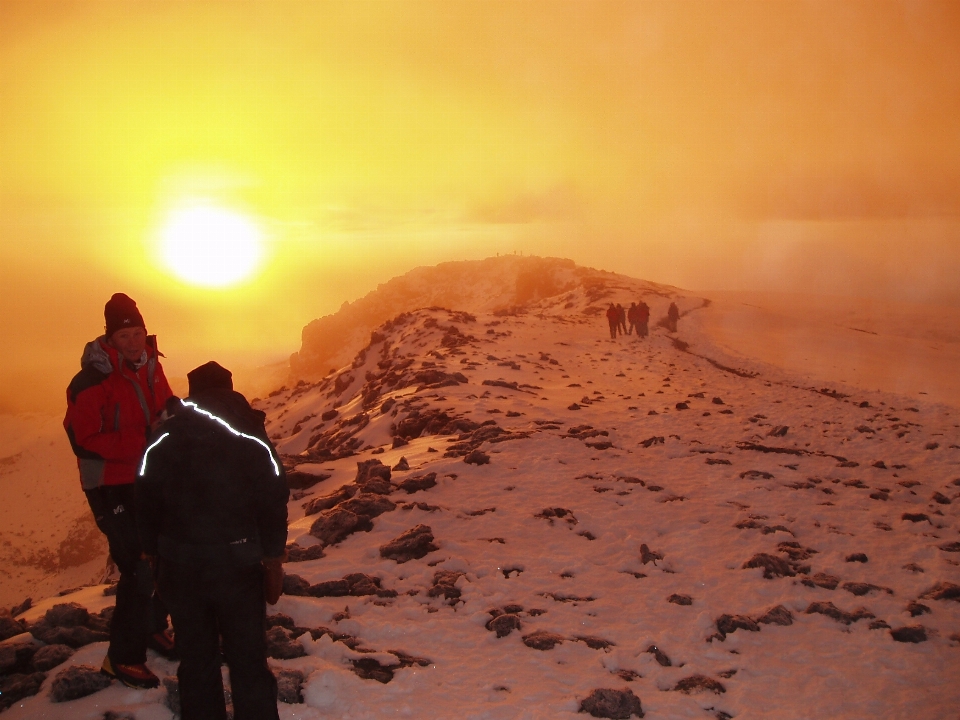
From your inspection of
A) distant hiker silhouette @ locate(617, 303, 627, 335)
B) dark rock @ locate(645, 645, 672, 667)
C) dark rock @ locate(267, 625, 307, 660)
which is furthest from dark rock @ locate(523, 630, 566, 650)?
distant hiker silhouette @ locate(617, 303, 627, 335)

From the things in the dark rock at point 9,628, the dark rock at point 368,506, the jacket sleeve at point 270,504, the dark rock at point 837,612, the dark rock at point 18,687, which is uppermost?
the jacket sleeve at point 270,504

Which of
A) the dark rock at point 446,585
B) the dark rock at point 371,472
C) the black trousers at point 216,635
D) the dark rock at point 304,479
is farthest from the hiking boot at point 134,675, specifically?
the dark rock at point 304,479

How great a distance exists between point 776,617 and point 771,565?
1.37 m

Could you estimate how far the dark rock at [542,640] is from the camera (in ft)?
23.4

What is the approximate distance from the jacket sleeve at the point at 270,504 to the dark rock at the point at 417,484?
730 cm

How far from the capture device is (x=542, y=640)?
23.5 feet

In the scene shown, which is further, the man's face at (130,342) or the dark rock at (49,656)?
the dark rock at (49,656)

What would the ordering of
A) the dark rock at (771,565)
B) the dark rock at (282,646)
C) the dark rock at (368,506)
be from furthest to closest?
the dark rock at (368,506)
the dark rock at (771,565)
the dark rock at (282,646)

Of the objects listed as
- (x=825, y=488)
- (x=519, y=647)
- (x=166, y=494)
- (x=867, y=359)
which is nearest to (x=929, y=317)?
(x=867, y=359)

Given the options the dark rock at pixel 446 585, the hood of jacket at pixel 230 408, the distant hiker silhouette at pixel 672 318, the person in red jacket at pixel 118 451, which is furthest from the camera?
the distant hiker silhouette at pixel 672 318

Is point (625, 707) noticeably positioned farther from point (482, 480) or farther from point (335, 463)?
point (335, 463)

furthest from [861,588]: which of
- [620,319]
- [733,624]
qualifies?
[620,319]

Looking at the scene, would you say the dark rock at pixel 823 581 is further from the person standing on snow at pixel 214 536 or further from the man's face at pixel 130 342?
the man's face at pixel 130 342

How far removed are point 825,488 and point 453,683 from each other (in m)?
9.47
